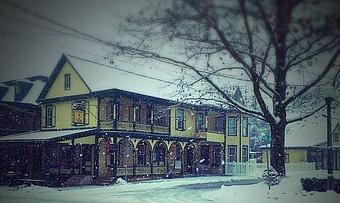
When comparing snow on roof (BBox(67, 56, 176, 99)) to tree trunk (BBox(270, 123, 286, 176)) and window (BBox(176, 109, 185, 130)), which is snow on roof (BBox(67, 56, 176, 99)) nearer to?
tree trunk (BBox(270, 123, 286, 176))

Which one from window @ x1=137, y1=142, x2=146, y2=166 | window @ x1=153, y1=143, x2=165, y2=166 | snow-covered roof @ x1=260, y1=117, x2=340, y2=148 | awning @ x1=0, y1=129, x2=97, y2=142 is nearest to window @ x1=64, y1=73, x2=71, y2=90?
awning @ x1=0, y1=129, x2=97, y2=142

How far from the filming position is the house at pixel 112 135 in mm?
14781

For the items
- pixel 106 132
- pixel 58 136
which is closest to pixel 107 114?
pixel 106 132

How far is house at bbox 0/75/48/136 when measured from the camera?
13.7m

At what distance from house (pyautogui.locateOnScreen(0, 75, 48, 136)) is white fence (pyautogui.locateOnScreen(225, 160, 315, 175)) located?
846cm

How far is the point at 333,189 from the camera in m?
10.3

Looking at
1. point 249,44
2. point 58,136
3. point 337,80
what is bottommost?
point 58,136

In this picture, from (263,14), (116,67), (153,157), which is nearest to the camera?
(263,14)

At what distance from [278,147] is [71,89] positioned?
32.1ft

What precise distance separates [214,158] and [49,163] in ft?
31.2

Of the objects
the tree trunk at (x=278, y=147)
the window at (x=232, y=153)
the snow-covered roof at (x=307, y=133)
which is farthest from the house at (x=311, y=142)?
the window at (x=232, y=153)

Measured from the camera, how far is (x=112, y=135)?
61.8 feet

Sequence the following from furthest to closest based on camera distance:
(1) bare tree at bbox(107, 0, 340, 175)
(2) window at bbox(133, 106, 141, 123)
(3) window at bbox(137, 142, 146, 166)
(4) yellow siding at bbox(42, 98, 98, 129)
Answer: (3) window at bbox(137, 142, 146, 166), (2) window at bbox(133, 106, 141, 123), (4) yellow siding at bbox(42, 98, 98, 129), (1) bare tree at bbox(107, 0, 340, 175)

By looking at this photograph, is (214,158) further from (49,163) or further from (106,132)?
(49,163)
